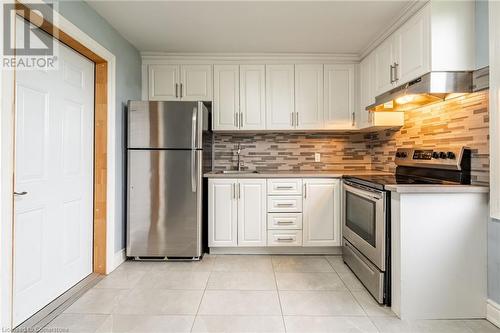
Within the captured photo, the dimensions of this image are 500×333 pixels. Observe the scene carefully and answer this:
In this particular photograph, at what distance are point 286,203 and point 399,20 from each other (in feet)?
6.65

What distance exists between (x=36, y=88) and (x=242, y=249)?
2.40m

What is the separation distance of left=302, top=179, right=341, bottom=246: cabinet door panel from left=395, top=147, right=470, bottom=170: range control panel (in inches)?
27.5

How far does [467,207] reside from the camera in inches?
76.4

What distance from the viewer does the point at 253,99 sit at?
3.48 metres

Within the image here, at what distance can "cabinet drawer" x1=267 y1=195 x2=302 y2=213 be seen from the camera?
3.21 metres

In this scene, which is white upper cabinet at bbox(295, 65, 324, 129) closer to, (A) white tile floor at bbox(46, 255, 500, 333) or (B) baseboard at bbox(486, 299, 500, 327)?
(A) white tile floor at bbox(46, 255, 500, 333)

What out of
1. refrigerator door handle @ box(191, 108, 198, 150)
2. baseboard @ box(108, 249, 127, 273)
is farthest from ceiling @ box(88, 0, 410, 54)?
baseboard @ box(108, 249, 127, 273)

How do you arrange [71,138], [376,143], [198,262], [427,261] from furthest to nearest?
[376,143]
[198,262]
[71,138]
[427,261]

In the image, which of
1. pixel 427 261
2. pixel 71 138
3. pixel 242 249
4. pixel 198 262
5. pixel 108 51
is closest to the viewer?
pixel 427 261

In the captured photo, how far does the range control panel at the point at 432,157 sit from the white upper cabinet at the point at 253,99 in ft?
5.03

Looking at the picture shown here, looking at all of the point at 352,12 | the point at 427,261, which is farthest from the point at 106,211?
the point at 352,12

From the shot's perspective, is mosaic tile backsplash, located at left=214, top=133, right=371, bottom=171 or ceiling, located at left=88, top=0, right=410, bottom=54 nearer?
ceiling, located at left=88, top=0, right=410, bottom=54

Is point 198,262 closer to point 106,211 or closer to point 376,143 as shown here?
point 106,211

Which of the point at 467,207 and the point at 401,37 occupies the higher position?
the point at 401,37
